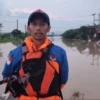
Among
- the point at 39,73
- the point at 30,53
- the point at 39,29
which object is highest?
the point at 39,29

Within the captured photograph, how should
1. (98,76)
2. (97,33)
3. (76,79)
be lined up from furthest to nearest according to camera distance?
(97,33) < (98,76) < (76,79)

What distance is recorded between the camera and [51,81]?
2082 mm

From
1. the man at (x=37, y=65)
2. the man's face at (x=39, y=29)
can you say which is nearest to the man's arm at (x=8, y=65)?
the man at (x=37, y=65)

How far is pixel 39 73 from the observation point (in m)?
2.06

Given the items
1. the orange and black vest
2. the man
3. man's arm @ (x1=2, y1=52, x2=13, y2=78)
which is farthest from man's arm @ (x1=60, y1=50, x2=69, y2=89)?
man's arm @ (x1=2, y1=52, x2=13, y2=78)

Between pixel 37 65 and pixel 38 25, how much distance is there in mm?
310

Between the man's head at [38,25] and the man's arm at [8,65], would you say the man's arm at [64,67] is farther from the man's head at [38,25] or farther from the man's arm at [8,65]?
the man's arm at [8,65]

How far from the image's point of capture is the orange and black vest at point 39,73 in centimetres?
206

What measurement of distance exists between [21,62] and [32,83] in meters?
0.17

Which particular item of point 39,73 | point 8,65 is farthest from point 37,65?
point 8,65

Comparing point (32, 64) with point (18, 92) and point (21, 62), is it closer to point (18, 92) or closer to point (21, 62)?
point (21, 62)

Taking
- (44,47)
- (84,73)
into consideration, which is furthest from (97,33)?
(44,47)

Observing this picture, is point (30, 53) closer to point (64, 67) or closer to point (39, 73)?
point (39, 73)

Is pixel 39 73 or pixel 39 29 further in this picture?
pixel 39 29
